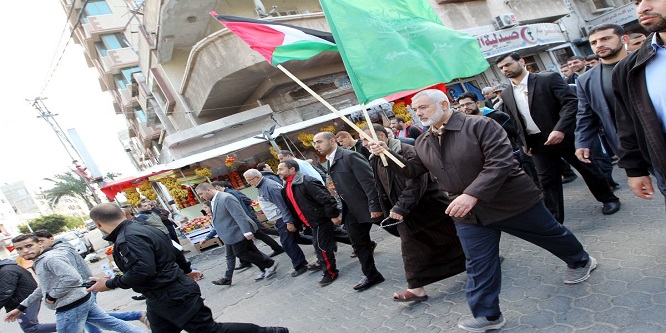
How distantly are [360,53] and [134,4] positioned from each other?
66.6ft

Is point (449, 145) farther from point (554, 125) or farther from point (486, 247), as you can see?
point (554, 125)

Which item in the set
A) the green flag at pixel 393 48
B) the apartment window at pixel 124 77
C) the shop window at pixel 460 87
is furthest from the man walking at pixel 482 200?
the apartment window at pixel 124 77

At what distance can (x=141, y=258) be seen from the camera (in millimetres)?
3057

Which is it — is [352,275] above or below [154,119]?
below

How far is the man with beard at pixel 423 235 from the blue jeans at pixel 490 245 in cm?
78

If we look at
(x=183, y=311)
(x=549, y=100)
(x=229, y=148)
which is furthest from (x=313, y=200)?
(x=229, y=148)

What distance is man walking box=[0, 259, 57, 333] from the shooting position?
5.26 m

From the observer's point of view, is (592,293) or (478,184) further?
(592,293)

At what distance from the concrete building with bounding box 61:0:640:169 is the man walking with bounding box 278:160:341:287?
9.96 meters

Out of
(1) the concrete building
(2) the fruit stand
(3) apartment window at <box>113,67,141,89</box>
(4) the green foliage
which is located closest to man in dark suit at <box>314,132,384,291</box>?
(2) the fruit stand

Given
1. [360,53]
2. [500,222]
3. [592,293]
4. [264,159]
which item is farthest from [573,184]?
[264,159]

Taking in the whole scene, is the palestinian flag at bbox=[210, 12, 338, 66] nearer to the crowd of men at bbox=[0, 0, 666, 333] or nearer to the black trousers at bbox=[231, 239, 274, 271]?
the crowd of men at bbox=[0, 0, 666, 333]

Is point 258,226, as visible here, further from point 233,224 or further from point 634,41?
point 634,41

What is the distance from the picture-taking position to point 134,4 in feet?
64.3
